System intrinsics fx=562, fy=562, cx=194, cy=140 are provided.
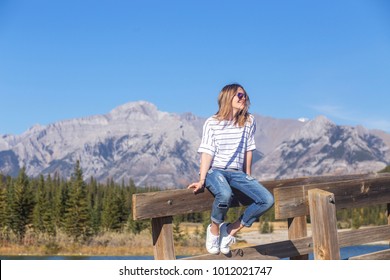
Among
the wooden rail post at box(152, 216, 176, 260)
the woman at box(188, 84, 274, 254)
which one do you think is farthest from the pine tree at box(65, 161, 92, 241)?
the wooden rail post at box(152, 216, 176, 260)

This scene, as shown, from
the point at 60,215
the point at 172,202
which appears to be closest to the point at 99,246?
the point at 60,215

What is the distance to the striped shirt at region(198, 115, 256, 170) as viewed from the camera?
17.4 feet

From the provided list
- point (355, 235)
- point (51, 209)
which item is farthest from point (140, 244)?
point (355, 235)

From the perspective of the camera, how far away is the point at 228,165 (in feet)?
17.4

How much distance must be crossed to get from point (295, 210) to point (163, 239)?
1305 millimetres

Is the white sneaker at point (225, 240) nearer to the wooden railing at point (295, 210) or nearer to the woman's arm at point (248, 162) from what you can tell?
the wooden railing at point (295, 210)

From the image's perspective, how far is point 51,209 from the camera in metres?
90.8

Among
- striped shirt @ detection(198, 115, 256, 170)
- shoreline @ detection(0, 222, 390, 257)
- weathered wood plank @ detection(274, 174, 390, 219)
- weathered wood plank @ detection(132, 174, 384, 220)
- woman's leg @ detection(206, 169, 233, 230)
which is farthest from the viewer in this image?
shoreline @ detection(0, 222, 390, 257)

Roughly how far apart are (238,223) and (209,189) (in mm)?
442

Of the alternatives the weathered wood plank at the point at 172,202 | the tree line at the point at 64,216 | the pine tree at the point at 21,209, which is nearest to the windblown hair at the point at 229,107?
the weathered wood plank at the point at 172,202

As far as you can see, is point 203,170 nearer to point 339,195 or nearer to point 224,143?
point 224,143

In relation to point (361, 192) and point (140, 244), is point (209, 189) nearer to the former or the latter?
point (361, 192)

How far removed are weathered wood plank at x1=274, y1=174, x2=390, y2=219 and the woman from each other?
0.42 feet

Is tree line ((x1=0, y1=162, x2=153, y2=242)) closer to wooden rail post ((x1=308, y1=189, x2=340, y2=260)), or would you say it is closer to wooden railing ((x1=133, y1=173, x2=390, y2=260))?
wooden railing ((x1=133, y1=173, x2=390, y2=260))
